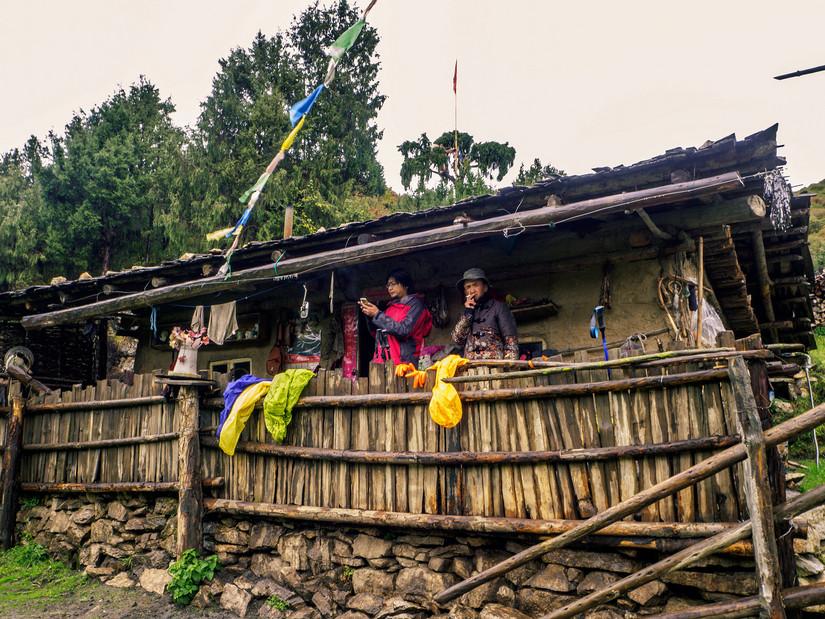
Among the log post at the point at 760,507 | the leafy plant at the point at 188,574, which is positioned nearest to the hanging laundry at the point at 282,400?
the leafy plant at the point at 188,574

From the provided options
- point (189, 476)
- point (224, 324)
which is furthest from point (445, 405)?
point (224, 324)

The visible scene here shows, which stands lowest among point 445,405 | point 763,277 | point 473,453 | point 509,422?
point 473,453

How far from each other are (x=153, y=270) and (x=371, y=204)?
20.1 m

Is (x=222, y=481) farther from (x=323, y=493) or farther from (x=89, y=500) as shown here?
(x=89, y=500)

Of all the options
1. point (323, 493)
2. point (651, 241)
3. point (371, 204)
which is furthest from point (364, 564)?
point (371, 204)

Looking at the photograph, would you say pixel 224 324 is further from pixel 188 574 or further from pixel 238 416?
pixel 188 574

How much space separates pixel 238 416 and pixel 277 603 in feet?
5.88

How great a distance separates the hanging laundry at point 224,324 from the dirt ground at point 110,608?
335 cm

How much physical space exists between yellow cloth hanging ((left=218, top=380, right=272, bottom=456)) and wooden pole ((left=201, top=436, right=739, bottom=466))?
14 cm

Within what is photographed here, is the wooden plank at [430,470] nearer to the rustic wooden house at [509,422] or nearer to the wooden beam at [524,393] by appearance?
the rustic wooden house at [509,422]

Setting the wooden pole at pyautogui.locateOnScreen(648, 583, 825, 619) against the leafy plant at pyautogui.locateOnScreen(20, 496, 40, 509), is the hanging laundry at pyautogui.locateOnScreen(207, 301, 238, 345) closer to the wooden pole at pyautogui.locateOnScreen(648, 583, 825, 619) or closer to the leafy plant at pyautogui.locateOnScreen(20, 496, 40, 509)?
the leafy plant at pyautogui.locateOnScreen(20, 496, 40, 509)

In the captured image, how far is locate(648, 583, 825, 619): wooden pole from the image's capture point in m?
3.29

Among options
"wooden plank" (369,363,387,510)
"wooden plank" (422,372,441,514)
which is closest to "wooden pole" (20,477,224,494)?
"wooden plank" (369,363,387,510)

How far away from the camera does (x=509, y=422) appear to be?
481 centimetres
